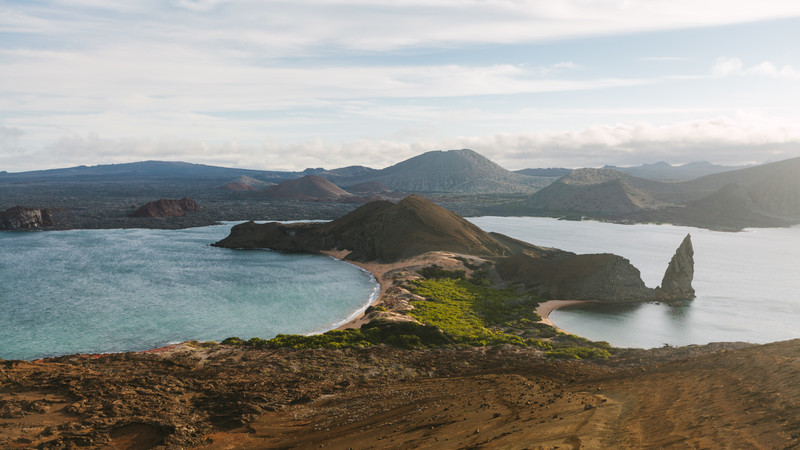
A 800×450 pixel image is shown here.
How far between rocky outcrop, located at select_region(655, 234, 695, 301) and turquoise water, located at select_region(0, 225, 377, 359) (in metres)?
44.0

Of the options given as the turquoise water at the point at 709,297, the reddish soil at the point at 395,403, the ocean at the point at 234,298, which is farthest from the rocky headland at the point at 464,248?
the reddish soil at the point at 395,403

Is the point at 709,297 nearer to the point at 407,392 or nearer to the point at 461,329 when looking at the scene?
the point at 461,329

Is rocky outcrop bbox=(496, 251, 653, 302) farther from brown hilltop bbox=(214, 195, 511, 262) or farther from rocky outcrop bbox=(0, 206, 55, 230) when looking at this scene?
rocky outcrop bbox=(0, 206, 55, 230)

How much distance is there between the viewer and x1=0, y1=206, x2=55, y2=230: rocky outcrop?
13262 centimetres

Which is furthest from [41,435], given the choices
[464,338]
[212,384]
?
[464,338]

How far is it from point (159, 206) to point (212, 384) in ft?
567

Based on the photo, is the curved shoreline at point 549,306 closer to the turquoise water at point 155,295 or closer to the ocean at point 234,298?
the ocean at point 234,298

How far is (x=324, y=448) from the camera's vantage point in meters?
17.6

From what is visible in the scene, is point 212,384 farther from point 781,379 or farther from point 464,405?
point 781,379

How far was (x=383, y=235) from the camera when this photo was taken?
96.4 metres

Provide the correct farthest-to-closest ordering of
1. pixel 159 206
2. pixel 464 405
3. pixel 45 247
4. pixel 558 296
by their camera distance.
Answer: pixel 159 206 < pixel 45 247 < pixel 558 296 < pixel 464 405

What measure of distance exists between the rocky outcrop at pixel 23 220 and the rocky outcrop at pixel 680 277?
16743 centimetres

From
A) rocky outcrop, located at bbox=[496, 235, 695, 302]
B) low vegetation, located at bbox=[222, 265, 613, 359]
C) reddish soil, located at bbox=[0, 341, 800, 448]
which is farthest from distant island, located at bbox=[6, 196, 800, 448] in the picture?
rocky outcrop, located at bbox=[496, 235, 695, 302]

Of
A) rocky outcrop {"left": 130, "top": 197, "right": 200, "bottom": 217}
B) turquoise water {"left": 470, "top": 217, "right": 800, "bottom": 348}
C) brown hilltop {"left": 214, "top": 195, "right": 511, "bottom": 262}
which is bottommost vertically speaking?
turquoise water {"left": 470, "top": 217, "right": 800, "bottom": 348}
